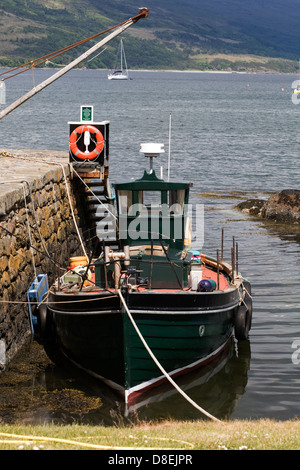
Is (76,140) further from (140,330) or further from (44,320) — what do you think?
(140,330)

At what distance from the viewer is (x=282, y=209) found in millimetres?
35062

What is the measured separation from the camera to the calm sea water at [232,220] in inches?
611

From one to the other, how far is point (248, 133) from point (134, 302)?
72685mm

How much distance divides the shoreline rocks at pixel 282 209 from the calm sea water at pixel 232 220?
819mm

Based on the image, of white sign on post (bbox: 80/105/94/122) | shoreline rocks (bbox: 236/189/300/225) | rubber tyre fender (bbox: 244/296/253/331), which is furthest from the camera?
shoreline rocks (bbox: 236/189/300/225)

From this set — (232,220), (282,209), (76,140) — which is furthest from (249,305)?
(282,209)

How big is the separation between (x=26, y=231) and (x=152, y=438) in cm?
900

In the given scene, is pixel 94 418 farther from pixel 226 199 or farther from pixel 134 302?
pixel 226 199

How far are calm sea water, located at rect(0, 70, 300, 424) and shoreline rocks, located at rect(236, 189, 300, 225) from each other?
82cm

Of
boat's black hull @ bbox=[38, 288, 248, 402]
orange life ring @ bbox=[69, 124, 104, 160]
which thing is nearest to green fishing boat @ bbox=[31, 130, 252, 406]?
boat's black hull @ bbox=[38, 288, 248, 402]

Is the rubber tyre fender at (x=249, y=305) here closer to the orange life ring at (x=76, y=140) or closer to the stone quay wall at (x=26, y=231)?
the stone quay wall at (x=26, y=231)

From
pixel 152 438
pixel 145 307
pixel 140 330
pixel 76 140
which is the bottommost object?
pixel 152 438

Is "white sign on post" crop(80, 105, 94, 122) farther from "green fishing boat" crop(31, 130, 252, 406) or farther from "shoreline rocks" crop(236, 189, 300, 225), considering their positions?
"shoreline rocks" crop(236, 189, 300, 225)

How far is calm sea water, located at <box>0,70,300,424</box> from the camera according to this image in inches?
611
